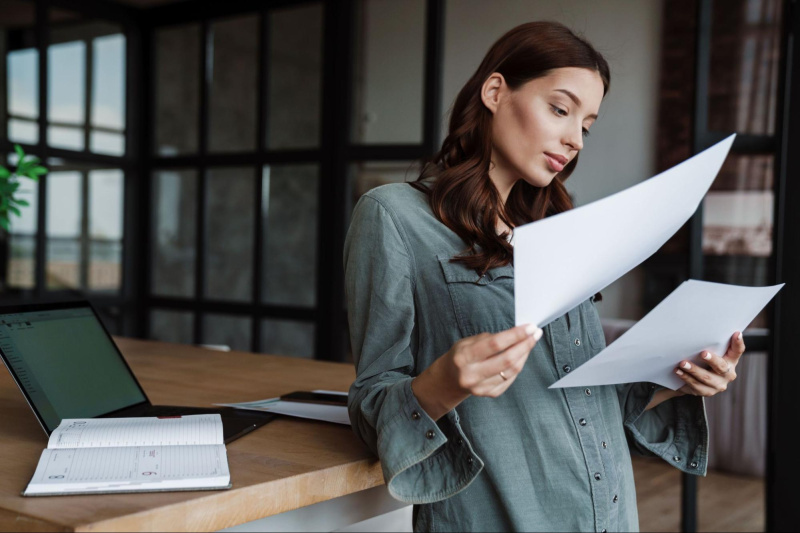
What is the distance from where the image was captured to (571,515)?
3.42 feet

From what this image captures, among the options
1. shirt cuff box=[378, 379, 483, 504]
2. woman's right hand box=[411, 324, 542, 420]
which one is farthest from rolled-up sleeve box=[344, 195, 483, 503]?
woman's right hand box=[411, 324, 542, 420]

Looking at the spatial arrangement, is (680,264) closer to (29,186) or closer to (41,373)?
(29,186)

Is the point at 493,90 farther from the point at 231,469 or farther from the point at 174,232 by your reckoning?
the point at 174,232

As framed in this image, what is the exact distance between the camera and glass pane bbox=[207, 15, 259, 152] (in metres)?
4.23

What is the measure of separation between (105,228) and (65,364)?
372 centimetres

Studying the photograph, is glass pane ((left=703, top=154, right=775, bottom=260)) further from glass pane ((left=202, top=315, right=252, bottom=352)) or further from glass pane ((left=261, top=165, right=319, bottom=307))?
glass pane ((left=202, top=315, right=252, bottom=352))

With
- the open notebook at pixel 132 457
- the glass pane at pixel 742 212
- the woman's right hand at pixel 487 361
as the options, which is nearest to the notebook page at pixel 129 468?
the open notebook at pixel 132 457

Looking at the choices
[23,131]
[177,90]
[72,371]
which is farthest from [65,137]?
[72,371]

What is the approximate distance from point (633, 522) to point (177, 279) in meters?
3.90

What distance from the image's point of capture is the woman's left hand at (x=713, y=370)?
1.09m

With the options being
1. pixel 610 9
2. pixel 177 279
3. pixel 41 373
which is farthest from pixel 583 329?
pixel 177 279

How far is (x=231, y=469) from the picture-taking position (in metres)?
0.99

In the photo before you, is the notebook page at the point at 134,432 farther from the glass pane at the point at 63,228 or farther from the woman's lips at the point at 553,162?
the glass pane at the point at 63,228

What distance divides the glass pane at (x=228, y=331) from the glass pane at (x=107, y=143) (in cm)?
115
